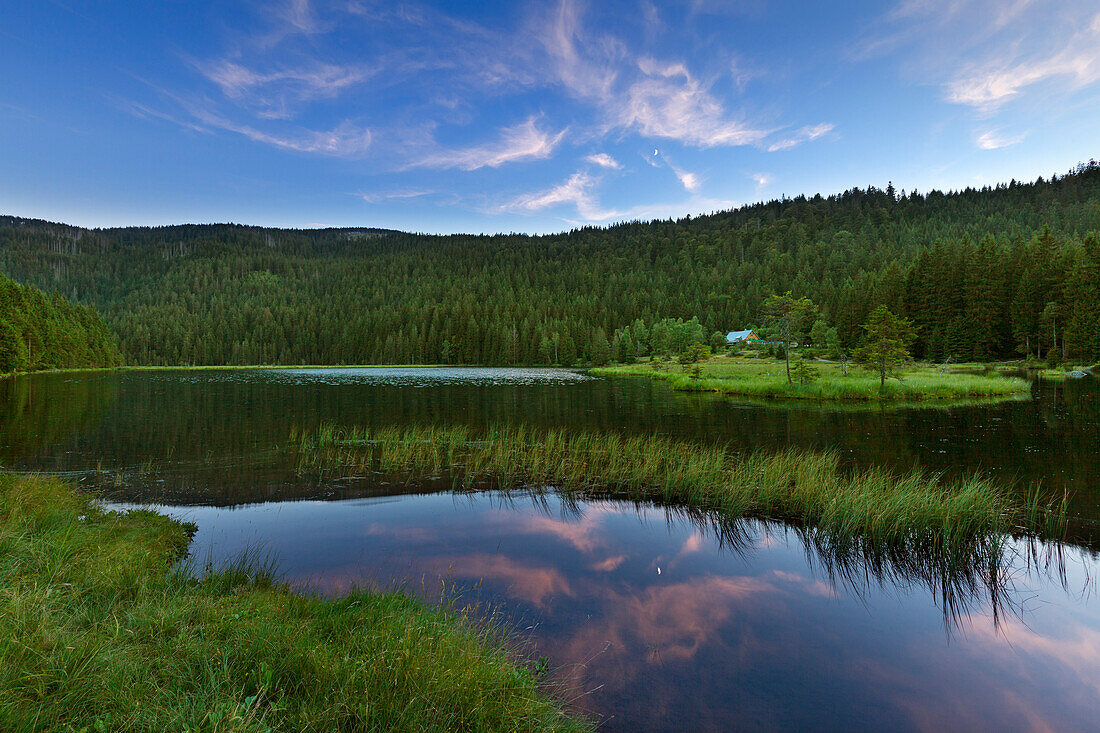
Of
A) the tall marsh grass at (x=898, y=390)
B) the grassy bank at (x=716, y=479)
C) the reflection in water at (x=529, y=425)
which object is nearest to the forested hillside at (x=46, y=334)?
the reflection in water at (x=529, y=425)

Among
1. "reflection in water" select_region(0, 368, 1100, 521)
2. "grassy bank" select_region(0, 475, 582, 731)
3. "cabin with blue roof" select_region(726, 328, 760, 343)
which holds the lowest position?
"reflection in water" select_region(0, 368, 1100, 521)

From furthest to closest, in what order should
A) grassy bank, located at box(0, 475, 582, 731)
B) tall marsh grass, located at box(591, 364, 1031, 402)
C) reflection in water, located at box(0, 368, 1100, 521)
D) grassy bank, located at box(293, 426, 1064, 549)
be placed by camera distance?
tall marsh grass, located at box(591, 364, 1031, 402) → reflection in water, located at box(0, 368, 1100, 521) → grassy bank, located at box(293, 426, 1064, 549) → grassy bank, located at box(0, 475, 582, 731)

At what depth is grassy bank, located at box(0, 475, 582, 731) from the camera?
148 inches

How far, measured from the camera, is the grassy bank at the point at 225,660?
148 inches

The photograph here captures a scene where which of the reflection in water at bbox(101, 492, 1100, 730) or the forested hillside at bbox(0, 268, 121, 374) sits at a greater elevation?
the forested hillside at bbox(0, 268, 121, 374)

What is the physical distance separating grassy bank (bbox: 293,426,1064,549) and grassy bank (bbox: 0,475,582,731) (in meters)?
9.31

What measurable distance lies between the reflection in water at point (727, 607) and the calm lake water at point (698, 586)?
4 cm

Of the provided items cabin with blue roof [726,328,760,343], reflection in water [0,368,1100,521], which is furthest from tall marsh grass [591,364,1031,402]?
cabin with blue roof [726,328,760,343]

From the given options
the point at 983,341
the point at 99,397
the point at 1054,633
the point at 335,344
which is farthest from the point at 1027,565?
the point at 335,344

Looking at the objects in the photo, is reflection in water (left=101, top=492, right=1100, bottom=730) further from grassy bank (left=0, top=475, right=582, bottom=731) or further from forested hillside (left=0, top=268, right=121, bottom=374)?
forested hillside (left=0, top=268, right=121, bottom=374)

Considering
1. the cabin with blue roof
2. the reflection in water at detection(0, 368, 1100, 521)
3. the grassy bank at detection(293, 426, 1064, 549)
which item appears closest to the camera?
the grassy bank at detection(293, 426, 1064, 549)

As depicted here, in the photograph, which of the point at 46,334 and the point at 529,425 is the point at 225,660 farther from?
the point at 46,334

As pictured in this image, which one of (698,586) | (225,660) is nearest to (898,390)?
(698,586)

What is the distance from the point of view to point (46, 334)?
87625mm
